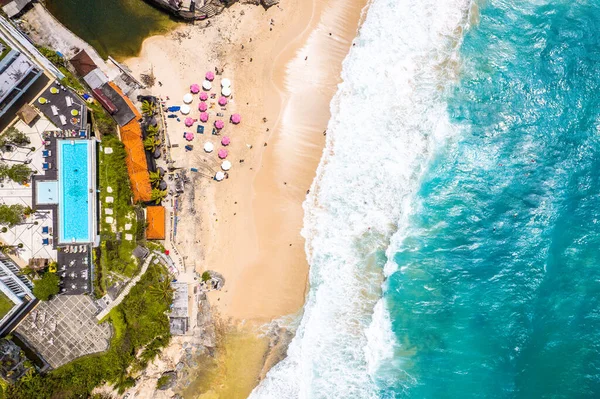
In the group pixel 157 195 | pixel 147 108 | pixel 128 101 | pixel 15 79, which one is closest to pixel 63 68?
pixel 15 79

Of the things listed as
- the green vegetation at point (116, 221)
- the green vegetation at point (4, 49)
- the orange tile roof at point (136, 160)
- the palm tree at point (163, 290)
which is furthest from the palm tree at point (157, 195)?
the green vegetation at point (4, 49)

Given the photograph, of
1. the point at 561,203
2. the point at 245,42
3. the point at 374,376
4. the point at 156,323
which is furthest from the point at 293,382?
the point at 245,42

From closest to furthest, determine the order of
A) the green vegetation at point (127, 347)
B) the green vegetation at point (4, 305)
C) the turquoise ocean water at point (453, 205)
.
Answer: the turquoise ocean water at point (453, 205), the green vegetation at point (4, 305), the green vegetation at point (127, 347)

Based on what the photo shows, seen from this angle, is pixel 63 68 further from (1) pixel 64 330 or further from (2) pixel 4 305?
(1) pixel 64 330

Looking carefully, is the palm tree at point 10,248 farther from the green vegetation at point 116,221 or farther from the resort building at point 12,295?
the green vegetation at point 116,221

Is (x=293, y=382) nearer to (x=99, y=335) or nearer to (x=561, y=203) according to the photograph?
(x=99, y=335)

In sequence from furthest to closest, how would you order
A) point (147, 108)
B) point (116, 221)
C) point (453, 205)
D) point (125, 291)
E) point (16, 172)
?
point (125, 291) < point (116, 221) < point (16, 172) < point (147, 108) < point (453, 205)

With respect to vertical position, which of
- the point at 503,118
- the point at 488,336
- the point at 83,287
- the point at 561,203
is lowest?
the point at 83,287
